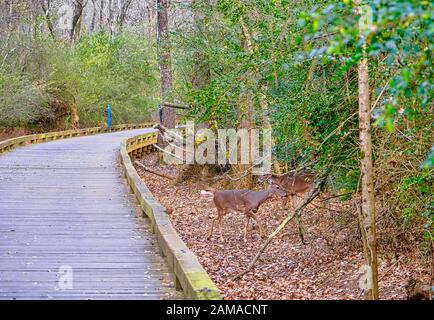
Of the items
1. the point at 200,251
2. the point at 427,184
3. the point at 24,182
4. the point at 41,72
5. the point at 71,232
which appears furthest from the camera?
the point at 41,72

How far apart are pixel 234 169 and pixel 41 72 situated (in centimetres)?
1724

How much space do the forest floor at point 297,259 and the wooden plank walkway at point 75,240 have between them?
160 centimetres

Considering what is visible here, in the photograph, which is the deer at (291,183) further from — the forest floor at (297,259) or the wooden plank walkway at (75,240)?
the wooden plank walkway at (75,240)

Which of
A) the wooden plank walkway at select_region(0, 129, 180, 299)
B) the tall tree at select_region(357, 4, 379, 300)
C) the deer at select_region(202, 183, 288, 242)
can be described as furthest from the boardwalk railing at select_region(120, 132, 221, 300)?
the tall tree at select_region(357, 4, 379, 300)

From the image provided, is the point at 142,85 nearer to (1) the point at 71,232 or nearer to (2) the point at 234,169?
(2) the point at 234,169

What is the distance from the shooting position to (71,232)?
32.7ft

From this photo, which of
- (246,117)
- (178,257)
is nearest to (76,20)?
(246,117)

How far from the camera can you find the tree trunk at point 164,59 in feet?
65.9

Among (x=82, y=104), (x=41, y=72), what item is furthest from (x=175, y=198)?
(x=82, y=104)

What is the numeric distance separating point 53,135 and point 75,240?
21091 mm

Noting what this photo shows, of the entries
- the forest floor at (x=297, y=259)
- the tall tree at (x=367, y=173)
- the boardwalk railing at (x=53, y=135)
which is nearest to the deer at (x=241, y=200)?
the forest floor at (x=297, y=259)

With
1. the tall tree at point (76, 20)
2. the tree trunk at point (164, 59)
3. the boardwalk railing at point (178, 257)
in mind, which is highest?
the tall tree at point (76, 20)

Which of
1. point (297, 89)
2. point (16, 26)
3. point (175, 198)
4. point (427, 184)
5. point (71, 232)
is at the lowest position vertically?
point (175, 198)

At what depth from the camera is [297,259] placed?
38.6ft
